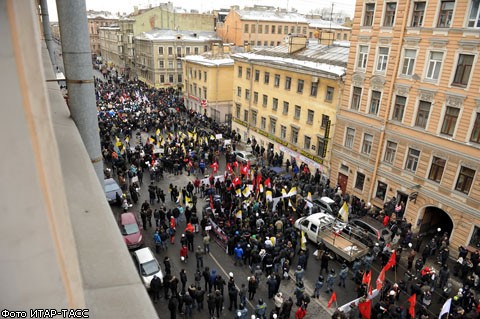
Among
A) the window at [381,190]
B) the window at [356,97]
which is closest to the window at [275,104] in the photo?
the window at [356,97]

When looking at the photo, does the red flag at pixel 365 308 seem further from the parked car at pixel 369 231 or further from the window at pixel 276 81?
the window at pixel 276 81

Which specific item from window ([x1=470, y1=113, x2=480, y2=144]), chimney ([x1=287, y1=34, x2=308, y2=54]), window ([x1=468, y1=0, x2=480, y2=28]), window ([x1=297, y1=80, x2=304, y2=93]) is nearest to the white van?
window ([x1=470, y1=113, x2=480, y2=144])

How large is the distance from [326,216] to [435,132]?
791cm

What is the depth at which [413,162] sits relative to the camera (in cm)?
2111

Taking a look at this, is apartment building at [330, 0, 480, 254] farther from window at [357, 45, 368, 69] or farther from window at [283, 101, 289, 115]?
window at [283, 101, 289, 115]

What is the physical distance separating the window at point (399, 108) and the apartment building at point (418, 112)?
62mm

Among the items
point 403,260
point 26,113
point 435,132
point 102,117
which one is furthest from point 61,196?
point 102,117

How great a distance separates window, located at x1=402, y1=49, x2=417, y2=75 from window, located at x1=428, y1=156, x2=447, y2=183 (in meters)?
5.36

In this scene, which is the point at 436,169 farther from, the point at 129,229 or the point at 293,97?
the point at 129,229

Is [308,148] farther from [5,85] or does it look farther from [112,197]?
[5,85]

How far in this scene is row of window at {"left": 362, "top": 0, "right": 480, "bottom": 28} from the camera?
1705 centimetres

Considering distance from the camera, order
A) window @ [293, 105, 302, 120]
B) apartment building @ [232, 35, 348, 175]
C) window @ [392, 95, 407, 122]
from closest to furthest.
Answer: window @ [392, 95, 407, 122] → apartment building @ [232, 35, 348, 175] → window @ [293, 105, 302, 120]

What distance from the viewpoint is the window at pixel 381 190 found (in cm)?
2301

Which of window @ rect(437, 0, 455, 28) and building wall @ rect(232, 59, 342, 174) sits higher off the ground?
window @ rect(437, 0, 455, 28)
